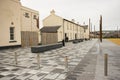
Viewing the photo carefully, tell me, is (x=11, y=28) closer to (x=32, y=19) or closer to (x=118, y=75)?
(x=32, y=19)

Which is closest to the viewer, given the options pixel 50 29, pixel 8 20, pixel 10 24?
pixel 8 20

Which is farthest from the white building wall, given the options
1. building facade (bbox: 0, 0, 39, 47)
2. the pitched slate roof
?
the pitched slate roof

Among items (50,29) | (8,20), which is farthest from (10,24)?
(50,29)

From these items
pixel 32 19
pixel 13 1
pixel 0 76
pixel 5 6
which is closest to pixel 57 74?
pixel 0 76

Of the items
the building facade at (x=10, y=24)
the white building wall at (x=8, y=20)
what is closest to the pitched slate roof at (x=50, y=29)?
the building facade at (x=10, y=24)

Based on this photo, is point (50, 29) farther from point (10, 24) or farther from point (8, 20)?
point (8, 20)

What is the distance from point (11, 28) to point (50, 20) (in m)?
19.5

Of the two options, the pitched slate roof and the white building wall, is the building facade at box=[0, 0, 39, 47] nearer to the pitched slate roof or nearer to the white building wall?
the white building wall

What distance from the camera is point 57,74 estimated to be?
7.16 m

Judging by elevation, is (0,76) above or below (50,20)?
below

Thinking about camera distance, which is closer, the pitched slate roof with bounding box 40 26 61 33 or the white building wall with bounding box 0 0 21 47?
the white building wall with bounding box 0 0 21 47

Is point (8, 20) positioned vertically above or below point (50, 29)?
above

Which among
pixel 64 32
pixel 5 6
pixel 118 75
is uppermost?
pixel 5 6

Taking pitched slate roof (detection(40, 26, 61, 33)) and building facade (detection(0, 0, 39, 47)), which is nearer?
building facade (detection(0, 0, 39, 47))
